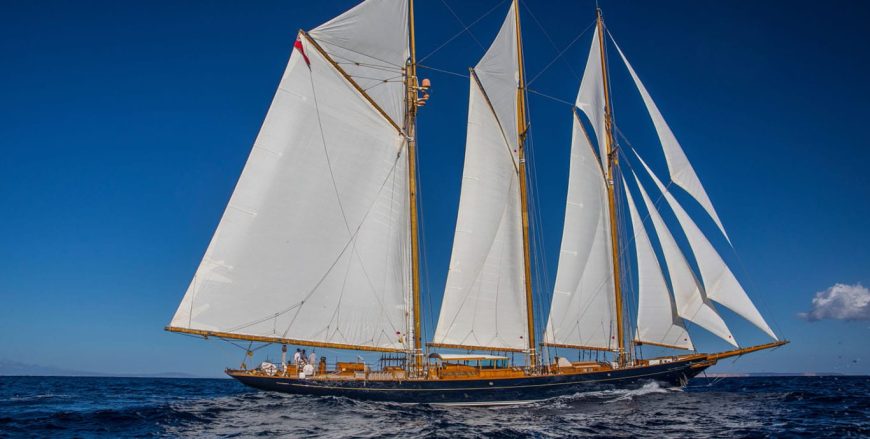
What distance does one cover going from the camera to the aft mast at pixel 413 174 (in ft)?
112

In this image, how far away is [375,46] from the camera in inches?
1431

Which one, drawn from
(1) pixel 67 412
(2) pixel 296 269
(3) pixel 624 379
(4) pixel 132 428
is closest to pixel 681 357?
(3) pixel 624 379

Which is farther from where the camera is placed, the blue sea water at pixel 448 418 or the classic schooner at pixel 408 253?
the classic schooner at pixel 408 253

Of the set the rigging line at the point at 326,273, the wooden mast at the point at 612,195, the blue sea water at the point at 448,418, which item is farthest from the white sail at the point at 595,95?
the blue sea water at the point at 448,418

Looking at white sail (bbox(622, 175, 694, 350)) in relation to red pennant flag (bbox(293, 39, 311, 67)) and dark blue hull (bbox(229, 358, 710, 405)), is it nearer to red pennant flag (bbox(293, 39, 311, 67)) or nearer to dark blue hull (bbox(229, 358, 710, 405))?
dark blue hull (bbox(229, 358, 710, 405))

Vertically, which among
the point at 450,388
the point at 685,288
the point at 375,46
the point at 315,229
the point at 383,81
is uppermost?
the point at 375,46

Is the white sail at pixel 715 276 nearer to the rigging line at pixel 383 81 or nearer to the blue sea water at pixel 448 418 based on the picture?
the blue sea water at pixel 448 418

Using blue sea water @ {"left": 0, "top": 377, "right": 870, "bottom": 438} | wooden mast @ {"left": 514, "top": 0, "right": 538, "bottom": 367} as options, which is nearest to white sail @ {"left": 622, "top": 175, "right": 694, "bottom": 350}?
blue sea water @ {"left": 0, "top": 377, "right": 870, "bottom": 438}

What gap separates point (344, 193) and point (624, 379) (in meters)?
18.6

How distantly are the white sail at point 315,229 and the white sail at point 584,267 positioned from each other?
33.7 ft

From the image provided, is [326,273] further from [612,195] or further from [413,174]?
[612,195]

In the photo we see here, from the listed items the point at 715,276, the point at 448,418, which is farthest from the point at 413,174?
the point at 715,276

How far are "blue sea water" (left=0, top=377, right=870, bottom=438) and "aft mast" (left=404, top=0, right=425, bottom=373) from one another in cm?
472

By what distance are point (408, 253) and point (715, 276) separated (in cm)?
1824
